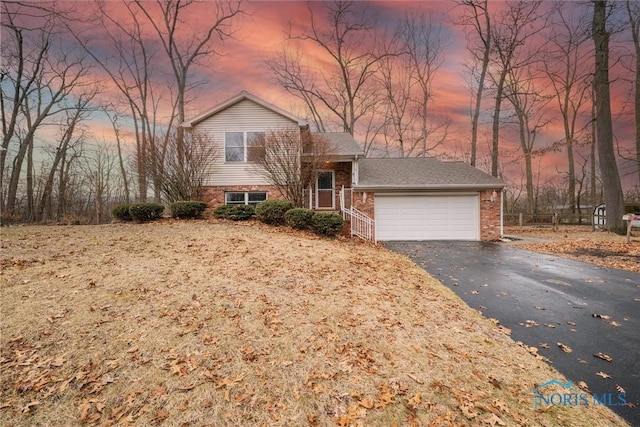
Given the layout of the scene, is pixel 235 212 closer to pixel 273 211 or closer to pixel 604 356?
pixel 273 211

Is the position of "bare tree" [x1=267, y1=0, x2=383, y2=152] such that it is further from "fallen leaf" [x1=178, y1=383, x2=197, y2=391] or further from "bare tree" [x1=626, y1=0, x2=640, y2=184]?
"fallen leaf" [x1=178, y1=383, x2=197, y2=391]

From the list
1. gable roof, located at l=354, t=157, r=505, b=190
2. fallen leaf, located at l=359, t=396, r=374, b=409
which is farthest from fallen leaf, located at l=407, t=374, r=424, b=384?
gable roof, located at l=354, t=157, r=505, b=190

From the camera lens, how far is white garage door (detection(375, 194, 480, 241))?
538 inches

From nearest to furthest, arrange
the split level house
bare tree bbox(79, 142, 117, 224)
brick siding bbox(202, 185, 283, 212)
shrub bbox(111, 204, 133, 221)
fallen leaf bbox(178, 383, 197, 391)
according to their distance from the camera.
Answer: fallen leaf bbox(178, 383, 197, 391)
shrub bbox(111, 204, 133, 221)
the split level house
brick siding bbox(202, 185, 283, 212)
bare tree bbox(79, 142, 117, 224)

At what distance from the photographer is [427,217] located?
541 inches

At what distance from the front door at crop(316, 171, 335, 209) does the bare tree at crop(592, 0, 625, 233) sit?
44.2 ft

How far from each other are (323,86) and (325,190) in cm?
1447

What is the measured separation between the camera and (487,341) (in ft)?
13.8

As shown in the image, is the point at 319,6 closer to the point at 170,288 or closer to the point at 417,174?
the point at 417,174

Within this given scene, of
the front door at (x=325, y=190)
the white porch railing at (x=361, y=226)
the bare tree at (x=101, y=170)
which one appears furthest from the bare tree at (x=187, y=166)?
the bare tree at (x=101, y=170)

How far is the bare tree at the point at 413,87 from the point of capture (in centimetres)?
2459

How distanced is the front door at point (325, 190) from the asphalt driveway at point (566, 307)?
Result: 6.57 meters

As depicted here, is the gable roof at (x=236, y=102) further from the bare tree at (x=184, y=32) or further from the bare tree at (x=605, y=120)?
the bare tree at (x=605, y=120)

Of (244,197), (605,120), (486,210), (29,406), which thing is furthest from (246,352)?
(605,120)
